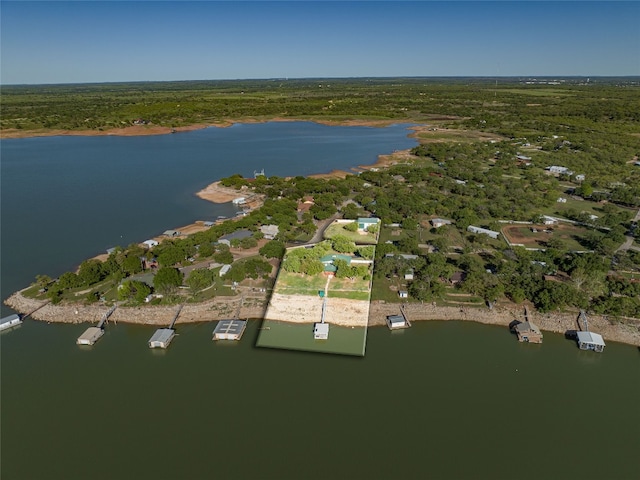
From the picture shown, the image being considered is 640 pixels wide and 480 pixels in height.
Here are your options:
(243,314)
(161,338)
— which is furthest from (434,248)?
(161,338)

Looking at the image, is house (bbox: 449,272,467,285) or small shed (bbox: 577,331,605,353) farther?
house (bbox: 449,272,467,285)

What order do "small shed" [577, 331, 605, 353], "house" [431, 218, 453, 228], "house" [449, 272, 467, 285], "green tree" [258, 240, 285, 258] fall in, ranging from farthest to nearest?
"house" [431, 218, 453, 228], "green tree" [258, 240, 285, 258], "house" [449, 272, 467, 285], "small shed" [577, 331, 605, 353]

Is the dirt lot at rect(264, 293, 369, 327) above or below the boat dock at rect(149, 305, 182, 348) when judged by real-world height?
above

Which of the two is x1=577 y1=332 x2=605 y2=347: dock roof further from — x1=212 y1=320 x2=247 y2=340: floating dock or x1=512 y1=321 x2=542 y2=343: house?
x1=212 y1=320 x2=247 y2=340: floating dock

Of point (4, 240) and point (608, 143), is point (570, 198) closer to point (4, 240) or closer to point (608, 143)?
point (608, 143)

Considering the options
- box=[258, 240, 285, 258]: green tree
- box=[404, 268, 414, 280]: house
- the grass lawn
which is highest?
the grass lawn

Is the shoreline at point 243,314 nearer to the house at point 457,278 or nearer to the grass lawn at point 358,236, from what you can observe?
the house at point 457,278

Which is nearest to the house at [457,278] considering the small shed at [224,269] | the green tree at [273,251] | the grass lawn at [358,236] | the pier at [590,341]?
the grass lawn at [358,236]

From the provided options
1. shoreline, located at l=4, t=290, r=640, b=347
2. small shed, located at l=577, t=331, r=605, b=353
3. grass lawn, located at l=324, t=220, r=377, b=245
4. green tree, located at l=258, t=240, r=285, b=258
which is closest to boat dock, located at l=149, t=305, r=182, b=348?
shoreline, located at l=4, t=290, r=640, b=347
